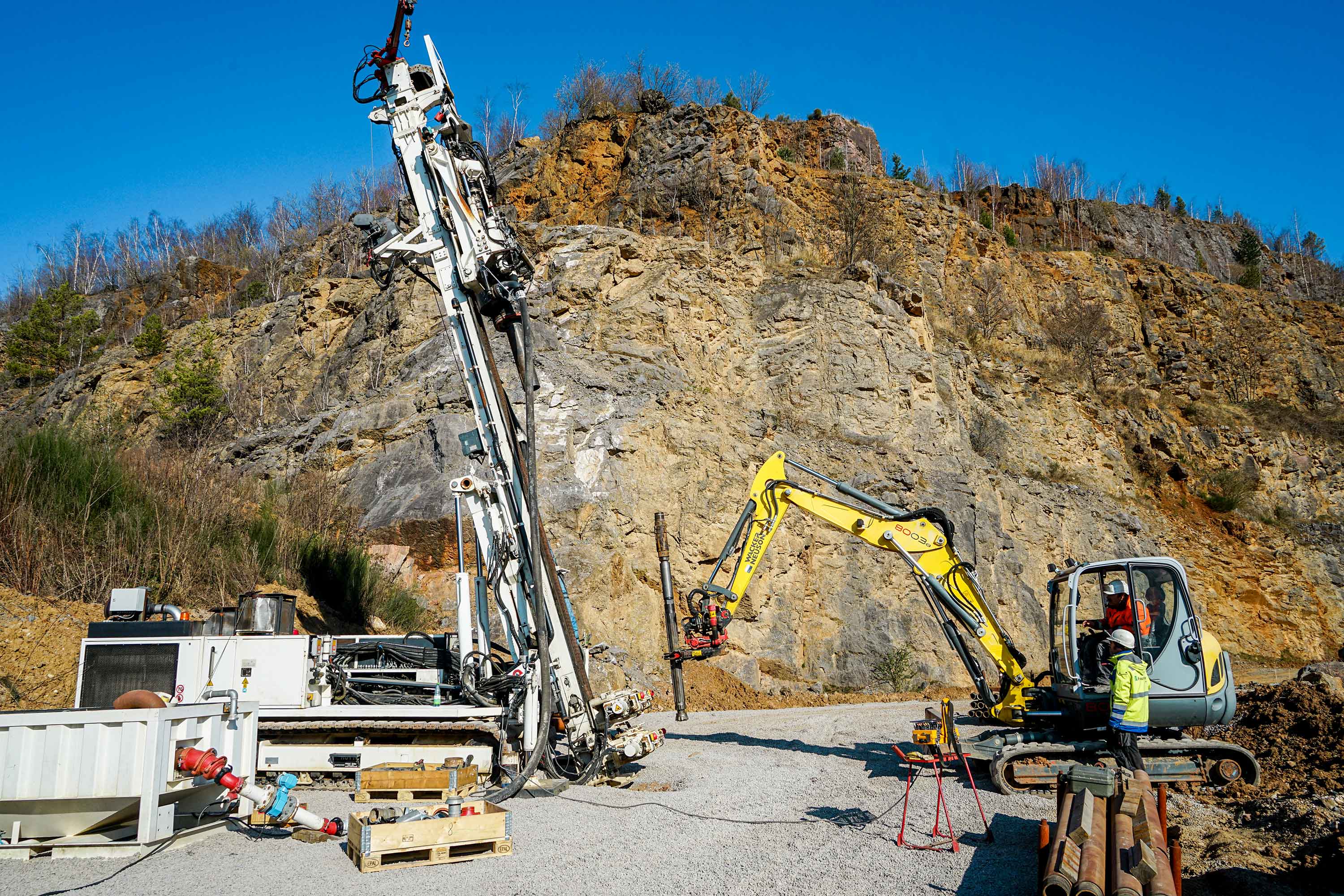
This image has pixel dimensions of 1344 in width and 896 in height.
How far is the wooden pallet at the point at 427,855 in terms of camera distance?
23.0ft

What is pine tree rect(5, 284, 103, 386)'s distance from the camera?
4188 centimetres

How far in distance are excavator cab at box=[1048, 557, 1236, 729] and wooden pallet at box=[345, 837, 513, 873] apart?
6891 mm

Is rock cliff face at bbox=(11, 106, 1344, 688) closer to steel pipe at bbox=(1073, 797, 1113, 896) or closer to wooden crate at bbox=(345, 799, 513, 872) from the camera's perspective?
wooden crate at bbox=(345, 799, 513, 872)

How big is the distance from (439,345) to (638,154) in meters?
13.2

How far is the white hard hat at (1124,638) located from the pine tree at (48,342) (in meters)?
44.0

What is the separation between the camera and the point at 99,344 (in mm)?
45875

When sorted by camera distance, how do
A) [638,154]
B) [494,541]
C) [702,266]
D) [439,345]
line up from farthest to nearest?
1. [638,154]
2. [702,266]
3. [439,345]
4. [494,541]

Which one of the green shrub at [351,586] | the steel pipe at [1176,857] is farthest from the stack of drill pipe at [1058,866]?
the green shrub at [351,586]

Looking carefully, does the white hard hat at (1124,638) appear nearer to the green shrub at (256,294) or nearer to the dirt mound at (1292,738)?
the dirt mound at (1292,738)

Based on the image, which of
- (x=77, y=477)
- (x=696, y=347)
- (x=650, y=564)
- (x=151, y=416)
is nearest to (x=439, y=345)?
(x=696, y=347)

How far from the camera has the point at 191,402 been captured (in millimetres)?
30484

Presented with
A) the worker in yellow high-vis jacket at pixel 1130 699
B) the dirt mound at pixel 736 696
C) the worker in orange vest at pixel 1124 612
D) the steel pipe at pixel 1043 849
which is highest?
the worker in orange vest at pixel 1124 612

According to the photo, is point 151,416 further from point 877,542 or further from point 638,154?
point 877,542

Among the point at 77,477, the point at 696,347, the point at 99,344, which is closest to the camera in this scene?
the point at 77,477
